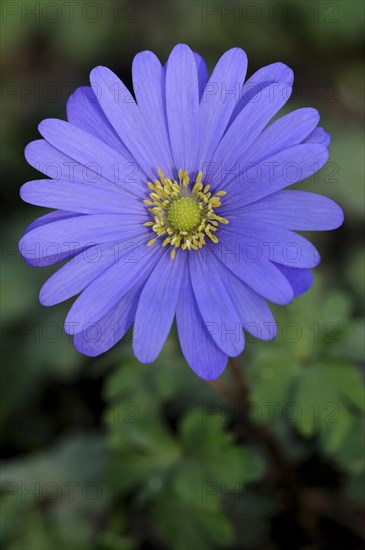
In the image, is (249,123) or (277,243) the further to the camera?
(249,123)

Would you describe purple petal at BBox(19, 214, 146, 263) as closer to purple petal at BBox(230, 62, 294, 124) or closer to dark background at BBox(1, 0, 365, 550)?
purple petal at BBox(230, 62, 294, 124)

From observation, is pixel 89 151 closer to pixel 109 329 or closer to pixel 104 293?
pixel 104 293

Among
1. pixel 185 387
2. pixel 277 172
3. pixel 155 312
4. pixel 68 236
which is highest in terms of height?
pixel 277 172

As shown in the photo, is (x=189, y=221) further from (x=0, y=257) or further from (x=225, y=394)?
(x=0, y=257)

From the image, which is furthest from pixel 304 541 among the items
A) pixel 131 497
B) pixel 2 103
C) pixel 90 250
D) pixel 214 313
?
pixel 2 103

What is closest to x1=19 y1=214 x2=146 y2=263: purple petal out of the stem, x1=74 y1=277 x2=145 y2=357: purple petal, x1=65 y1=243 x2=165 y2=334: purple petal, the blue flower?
the blue flower

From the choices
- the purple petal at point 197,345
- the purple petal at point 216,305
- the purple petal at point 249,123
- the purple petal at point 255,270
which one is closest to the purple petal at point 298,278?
the purple petal at point 255,270

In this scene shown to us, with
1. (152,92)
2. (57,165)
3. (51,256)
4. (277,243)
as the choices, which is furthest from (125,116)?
(277,243)
